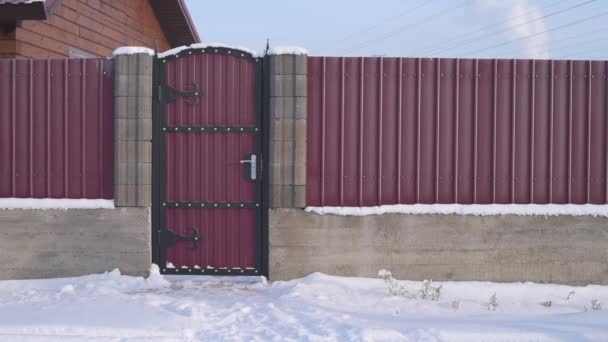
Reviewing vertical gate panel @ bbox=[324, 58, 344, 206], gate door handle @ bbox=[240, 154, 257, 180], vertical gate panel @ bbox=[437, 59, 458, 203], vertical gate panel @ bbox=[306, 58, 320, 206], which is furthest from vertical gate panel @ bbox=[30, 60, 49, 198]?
vertical gate panel @ bbox=[437, 59, 458, 203]

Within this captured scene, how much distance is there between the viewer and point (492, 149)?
Result: 641cm

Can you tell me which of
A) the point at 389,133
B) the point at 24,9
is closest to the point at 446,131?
the point at 389,133

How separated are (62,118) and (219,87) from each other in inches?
76.9

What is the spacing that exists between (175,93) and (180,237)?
1.73 metres

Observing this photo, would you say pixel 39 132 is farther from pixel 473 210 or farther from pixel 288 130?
pixel 473 210

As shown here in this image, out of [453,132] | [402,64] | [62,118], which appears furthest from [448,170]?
[62,118]

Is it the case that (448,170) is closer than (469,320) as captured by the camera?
No

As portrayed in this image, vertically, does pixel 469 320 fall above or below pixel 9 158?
below

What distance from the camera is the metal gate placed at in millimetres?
6387

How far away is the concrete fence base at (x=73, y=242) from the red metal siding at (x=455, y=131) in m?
2.15

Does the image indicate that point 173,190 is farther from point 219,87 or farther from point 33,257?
point 33,257

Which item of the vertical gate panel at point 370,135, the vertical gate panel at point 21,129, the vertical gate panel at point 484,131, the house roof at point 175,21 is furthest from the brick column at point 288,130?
the house roof at point 175,21

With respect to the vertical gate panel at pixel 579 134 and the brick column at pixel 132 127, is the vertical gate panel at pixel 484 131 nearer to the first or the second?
the vertical gate panel at pixel 579 134

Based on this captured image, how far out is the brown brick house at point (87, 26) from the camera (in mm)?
7984
